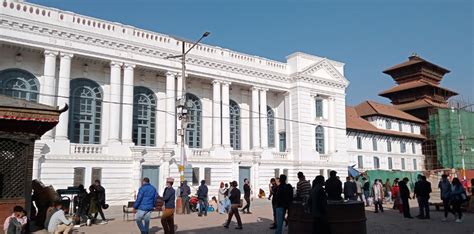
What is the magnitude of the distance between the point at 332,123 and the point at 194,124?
13680 mm

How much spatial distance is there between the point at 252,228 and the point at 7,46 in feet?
60.8

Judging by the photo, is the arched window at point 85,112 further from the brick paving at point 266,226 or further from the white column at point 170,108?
the brick paving at point 266,226

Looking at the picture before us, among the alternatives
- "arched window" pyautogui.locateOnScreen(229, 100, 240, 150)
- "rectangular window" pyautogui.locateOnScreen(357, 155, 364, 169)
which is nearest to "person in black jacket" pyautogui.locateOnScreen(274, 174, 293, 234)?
"arched window" pyautogui.locateOnScreen(229, 100, 240, 150)

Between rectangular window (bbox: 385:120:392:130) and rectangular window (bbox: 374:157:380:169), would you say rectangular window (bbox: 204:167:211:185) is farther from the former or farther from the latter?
rectangular window (bbox: 385:120:392:130)

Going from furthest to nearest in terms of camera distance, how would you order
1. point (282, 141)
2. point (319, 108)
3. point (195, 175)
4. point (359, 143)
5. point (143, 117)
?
point (359, 143) → point (319, 108) → point (282, 141) → point (195, 175) → point (143, 117)

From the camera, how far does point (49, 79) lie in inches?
949

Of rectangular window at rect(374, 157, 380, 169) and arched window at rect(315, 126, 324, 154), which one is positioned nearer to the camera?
arched window at rect(315, 126, 324, 154)

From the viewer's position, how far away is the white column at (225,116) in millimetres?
31766

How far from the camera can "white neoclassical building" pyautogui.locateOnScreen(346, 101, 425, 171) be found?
43.9m

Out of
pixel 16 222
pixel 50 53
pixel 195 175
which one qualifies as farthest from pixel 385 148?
pixel 16 222

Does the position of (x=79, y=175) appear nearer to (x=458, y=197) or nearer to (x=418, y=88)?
(x=458, y=197)

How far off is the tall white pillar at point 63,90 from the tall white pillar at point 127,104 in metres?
3.53

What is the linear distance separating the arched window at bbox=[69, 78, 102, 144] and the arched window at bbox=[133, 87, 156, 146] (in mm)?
2666

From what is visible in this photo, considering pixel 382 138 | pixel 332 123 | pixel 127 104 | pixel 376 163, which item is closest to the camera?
pixel 127 104
